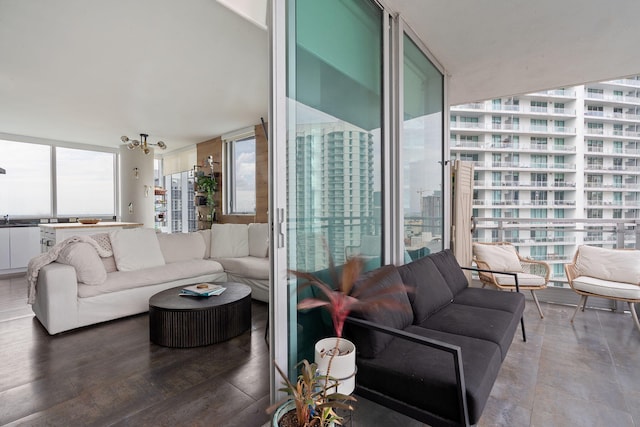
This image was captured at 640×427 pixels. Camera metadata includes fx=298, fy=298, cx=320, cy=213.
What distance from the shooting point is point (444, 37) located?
114 inches

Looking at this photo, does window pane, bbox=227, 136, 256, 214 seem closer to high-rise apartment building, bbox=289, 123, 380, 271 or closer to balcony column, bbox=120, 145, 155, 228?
balcony column, bbox=120, 145, 155, 228

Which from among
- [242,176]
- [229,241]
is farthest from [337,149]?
[242,176]

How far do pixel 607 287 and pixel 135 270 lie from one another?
5.18 m

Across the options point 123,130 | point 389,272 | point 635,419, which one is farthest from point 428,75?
point 123,130

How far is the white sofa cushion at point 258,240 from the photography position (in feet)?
15.4

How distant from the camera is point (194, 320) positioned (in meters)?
2.59

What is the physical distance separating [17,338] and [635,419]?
4.70m

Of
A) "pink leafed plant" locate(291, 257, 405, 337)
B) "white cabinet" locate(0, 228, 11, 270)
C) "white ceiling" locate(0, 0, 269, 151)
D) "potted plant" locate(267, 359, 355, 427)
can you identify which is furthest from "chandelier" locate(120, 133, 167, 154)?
"potted plant" locate(267, 359, 355, 427)

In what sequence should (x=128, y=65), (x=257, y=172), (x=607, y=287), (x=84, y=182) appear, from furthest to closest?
(x=84, y=182) < (x=257, y=172) < (x=128, y=65) < (x=607, y=287)

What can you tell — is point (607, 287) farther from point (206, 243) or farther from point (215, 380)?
point (206, 243)

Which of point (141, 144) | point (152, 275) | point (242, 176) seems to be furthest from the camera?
point (242, 176)

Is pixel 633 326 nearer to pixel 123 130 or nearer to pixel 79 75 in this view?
pixel 79 75

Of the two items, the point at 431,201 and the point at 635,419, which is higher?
the point at 431,201

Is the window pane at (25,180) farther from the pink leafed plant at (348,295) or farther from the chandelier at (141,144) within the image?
the pink leafed plant at (348,295)
